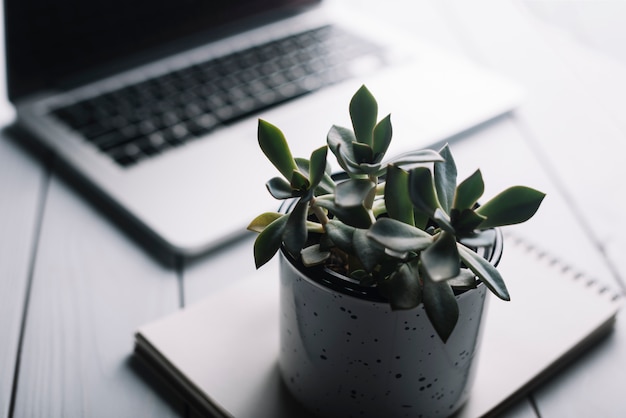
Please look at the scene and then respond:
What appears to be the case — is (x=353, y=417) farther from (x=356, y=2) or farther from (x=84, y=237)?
(x=356, y=2)

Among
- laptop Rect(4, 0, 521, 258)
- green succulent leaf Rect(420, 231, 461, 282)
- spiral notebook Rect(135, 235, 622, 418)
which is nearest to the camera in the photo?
green succulent leaf Rect(420, 231, 461, 282)

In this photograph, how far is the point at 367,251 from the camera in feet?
1.23

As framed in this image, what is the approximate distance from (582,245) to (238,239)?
1.05ft

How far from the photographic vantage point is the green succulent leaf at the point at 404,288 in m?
Result: 0.37

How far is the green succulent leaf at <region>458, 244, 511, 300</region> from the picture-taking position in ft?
1.22

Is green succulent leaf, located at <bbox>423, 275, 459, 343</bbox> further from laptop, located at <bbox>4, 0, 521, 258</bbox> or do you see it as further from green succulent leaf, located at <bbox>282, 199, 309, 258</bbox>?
laptop, located at <bbox>4, 0, 521, 258</bbox>

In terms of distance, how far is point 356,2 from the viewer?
3.87ft

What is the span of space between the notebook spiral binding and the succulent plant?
0.24 metres

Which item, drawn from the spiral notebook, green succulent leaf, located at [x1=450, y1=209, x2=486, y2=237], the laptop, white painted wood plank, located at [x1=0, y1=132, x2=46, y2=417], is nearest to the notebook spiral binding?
the spiral notebook

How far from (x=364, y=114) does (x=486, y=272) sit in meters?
0.11

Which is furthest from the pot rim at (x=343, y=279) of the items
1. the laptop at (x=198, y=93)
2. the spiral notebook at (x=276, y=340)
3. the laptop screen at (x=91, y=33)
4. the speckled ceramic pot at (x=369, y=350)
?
the laptop screen at (x=91, y=33)

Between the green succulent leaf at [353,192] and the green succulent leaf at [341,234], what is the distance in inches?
0.9

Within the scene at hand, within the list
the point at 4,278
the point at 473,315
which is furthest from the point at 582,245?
the point at 4,278

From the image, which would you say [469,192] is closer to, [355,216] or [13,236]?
[355,216]
